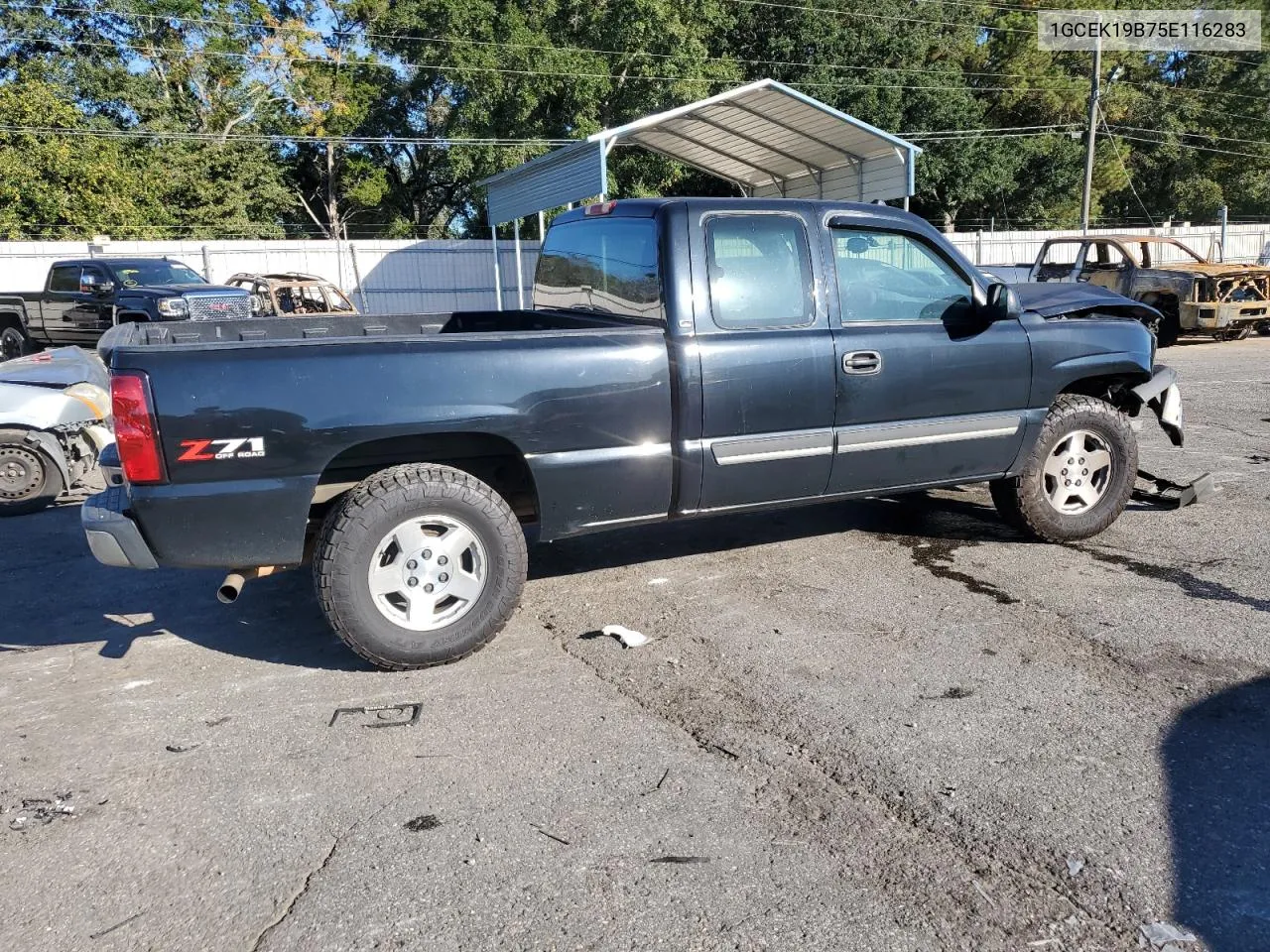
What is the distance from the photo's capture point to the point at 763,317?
4.57 meters

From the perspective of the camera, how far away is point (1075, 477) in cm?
553

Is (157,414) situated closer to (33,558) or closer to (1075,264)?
(33,558)

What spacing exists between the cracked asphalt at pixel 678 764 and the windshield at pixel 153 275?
11.1 meters

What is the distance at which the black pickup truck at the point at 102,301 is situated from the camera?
1385 centimetres

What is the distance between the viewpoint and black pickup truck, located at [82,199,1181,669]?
3721 mm

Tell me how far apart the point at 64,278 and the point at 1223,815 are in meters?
17.0

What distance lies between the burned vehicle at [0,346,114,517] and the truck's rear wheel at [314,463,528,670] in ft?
13.1

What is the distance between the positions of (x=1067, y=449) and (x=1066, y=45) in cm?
4275

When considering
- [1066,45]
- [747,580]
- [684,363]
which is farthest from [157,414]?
[1066,45]

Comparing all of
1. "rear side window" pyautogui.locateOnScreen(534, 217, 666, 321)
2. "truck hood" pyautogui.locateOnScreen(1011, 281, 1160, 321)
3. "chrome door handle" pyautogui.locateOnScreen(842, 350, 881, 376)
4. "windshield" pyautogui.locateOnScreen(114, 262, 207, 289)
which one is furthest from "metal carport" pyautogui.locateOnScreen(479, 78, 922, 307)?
"chrome door handle" pyautogui.locateOnScreen(842, 350, 881, 376)

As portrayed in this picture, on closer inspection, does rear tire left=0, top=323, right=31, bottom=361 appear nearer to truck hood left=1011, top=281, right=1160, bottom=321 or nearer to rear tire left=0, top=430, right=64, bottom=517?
rear tire left=0, top=430, right=64, bottom=517

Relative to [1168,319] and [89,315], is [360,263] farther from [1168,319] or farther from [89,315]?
[1168,319]

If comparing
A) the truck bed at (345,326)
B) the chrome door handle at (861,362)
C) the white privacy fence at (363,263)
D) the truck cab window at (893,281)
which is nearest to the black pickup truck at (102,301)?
the white privacy fence at (363,263)

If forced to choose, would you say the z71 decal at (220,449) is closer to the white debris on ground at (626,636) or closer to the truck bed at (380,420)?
the truck bed at (380,420)
